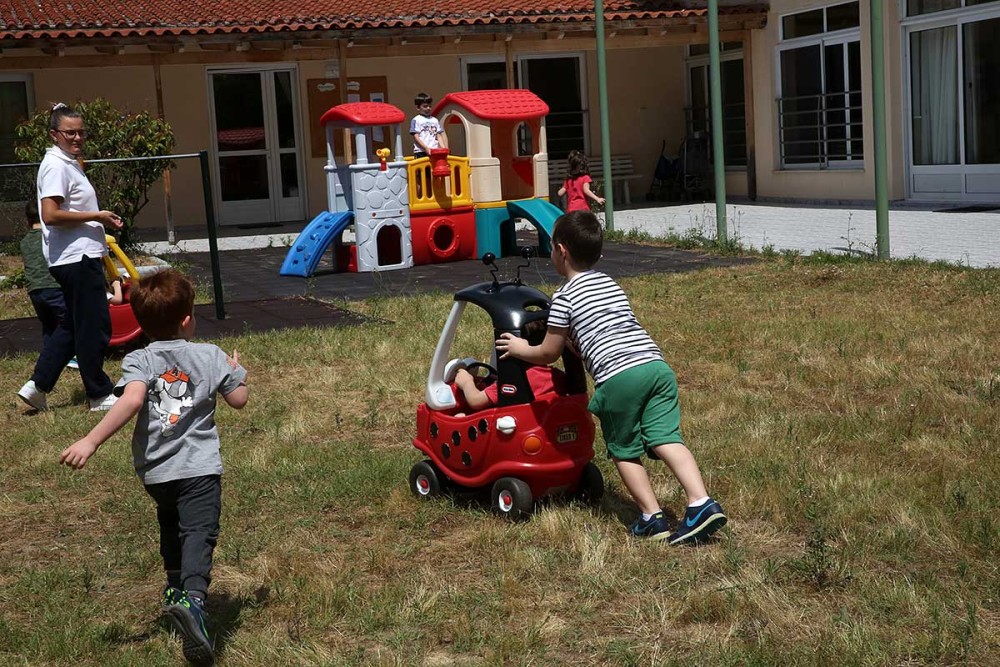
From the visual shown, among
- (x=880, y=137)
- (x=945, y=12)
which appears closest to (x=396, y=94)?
(x=945, y=12)

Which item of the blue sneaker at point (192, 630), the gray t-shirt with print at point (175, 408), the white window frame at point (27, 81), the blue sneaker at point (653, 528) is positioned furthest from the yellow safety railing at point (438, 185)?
the blue sneaker at point (192, 630)

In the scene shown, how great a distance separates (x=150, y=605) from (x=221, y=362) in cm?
83

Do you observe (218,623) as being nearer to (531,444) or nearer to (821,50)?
(531,444)

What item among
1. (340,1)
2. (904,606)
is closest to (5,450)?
(904,606)

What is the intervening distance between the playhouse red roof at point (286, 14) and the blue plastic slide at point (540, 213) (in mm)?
5385

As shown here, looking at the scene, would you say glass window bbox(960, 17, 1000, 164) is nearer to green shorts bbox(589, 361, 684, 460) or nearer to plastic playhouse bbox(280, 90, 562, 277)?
plastic playhouse bbox(280, 90, 562, 277)

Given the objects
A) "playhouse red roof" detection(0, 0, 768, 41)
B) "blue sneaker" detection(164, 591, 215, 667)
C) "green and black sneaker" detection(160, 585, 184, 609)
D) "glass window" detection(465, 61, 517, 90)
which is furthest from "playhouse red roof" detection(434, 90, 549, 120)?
"blue sneaker" detection(164, 591, 215, 667)

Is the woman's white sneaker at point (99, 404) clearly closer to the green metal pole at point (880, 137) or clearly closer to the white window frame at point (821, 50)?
the green metal pole at point (880, 137)

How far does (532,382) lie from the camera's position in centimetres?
459

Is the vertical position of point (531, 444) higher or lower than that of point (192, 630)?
higher

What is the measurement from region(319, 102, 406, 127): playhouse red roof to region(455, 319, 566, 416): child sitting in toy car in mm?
8504

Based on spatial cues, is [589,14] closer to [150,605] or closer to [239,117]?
[239,117]

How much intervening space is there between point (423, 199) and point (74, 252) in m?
7.04

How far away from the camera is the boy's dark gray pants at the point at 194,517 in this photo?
3.49m
